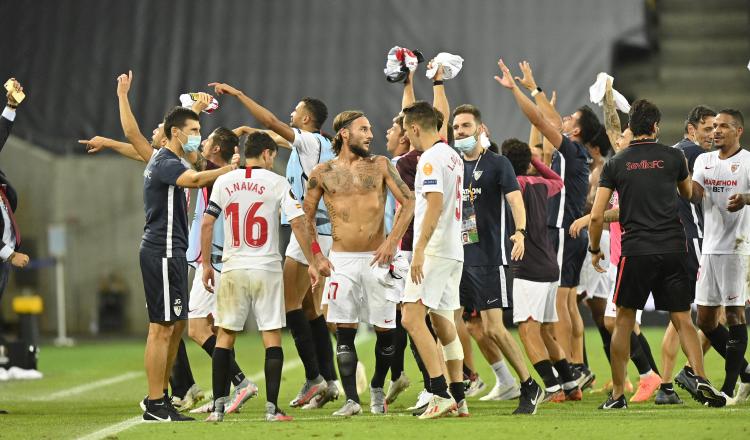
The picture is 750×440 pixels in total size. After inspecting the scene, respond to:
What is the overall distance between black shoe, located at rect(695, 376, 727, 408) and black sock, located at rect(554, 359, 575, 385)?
142 centimetres

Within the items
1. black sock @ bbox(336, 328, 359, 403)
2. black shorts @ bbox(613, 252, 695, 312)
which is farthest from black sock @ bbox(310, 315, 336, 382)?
black shorts @ bbox(613, 252, 695, 312)

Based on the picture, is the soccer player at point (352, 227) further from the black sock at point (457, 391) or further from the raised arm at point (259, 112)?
the raised arm at point (259, 112)

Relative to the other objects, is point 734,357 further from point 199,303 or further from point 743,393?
point 199,303

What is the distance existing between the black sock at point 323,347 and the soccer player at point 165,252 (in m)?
1.65

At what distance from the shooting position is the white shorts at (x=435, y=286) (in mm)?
8383

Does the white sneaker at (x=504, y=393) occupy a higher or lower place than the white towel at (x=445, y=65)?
lower

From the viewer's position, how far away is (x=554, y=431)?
7.60 m

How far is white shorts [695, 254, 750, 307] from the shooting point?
368 inches

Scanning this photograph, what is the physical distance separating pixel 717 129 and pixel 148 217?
4.35m

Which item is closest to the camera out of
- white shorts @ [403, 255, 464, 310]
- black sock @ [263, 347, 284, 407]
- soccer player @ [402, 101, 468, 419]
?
soccer player @ [402, 101, 468, 419]

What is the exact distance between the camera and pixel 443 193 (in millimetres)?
8391

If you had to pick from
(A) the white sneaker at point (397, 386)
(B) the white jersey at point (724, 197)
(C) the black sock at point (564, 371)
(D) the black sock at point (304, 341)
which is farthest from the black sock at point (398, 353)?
(B) the white jersey at point (724, 197)

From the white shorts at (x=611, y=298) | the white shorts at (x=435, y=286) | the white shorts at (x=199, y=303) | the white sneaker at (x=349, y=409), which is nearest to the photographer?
the white shorts at (x=435, y=286)

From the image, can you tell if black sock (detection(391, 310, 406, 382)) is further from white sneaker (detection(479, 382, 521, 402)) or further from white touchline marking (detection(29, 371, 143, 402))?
white touchline marking (detection(29, 371, 143, 402))
